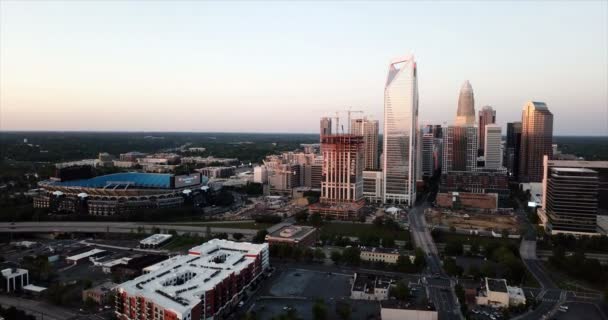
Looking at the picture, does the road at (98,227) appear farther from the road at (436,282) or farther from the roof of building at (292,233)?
the road at (436,282)

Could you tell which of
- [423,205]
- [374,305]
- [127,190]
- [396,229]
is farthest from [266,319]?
[423,205]

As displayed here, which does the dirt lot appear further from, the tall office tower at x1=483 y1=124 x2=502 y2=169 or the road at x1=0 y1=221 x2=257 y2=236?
the tall office tower at x1=483 y1=124 x2=502 y2=169

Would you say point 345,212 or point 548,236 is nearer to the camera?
point 548,236

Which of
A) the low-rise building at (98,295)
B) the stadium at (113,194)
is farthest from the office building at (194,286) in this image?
the stadium at (113,194)

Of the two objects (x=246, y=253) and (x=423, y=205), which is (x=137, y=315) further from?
(x=423, y=205)

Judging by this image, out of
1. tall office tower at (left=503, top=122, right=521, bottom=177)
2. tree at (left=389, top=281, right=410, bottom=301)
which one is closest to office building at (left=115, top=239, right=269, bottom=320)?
tree at (left=389, top=281, right=410, bottom=301)

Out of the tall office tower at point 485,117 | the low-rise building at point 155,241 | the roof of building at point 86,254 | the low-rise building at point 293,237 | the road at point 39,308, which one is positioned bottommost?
the road at point 39,308
